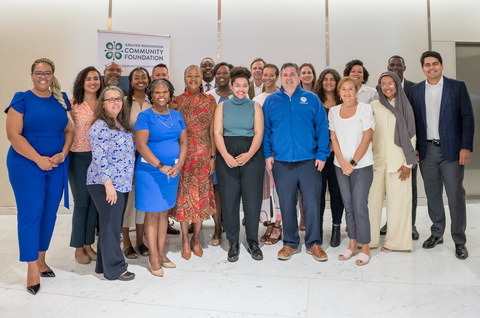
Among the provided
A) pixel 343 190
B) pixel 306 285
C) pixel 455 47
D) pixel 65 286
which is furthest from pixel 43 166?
pixel 455 47

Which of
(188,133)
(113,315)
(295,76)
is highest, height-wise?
(295,76)

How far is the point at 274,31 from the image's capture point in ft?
18.8

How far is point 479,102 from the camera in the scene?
582 centimetres

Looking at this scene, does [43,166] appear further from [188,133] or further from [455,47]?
[455,47]

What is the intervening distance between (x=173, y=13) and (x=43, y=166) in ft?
11.9

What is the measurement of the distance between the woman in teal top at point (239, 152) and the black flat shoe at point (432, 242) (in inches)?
70.1

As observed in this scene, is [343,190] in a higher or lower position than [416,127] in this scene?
lower

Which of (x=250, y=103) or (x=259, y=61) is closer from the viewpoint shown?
(x=250, y=103)

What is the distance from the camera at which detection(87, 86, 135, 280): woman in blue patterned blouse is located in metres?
2.91

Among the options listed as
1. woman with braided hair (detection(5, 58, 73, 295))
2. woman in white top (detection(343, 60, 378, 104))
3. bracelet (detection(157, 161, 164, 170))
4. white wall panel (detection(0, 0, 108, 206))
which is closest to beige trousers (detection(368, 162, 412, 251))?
woman in white top (detection(343, 60, 378, 104))

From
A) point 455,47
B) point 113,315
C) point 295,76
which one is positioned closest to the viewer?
point 113,315

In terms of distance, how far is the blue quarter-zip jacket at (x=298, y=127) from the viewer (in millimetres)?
3512

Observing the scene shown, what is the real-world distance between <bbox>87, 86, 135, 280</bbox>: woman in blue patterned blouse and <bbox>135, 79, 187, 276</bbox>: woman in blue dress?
6.2 inches

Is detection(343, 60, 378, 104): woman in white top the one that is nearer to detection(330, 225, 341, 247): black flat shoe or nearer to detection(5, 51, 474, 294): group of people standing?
detection(5, 51, 474, 294): group of people standing
